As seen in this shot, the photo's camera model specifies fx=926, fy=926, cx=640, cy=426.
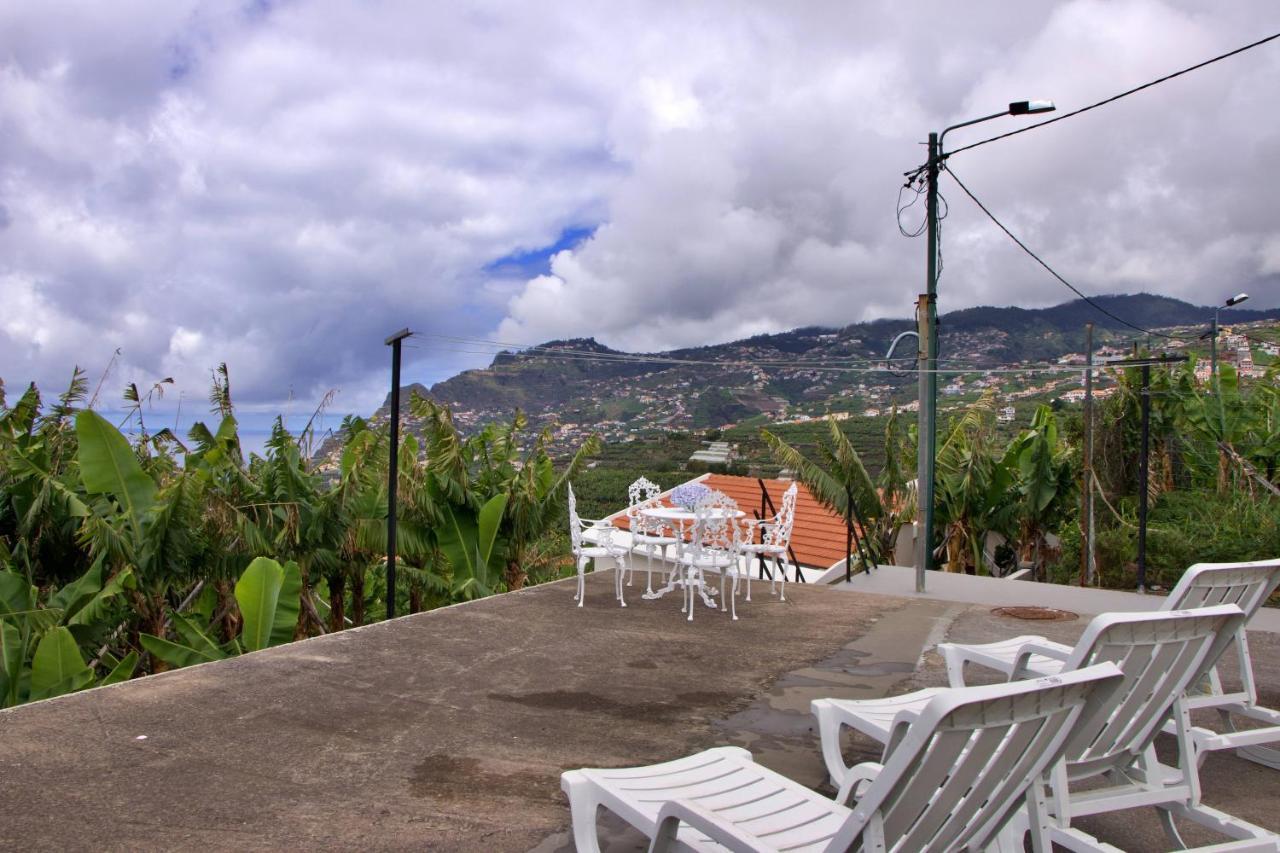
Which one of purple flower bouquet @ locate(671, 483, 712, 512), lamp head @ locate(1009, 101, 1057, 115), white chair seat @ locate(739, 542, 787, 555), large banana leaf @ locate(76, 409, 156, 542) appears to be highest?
lamp head @ locate(1009, 101, 1057, 115)

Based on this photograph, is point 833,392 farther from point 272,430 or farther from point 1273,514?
point 272,430

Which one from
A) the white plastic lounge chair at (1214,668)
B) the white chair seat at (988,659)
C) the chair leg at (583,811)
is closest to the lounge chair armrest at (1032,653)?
the white plastic lounge chair at (1214,668)


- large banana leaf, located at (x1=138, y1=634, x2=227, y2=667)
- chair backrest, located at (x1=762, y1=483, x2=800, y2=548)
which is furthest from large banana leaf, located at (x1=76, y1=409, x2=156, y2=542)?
chair backrest, located at (x1=762, y1=483, x2=800, y2=548)

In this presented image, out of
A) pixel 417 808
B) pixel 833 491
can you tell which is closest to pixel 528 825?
pixel 417 808

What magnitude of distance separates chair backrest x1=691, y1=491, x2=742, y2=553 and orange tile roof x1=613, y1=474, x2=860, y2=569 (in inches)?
245

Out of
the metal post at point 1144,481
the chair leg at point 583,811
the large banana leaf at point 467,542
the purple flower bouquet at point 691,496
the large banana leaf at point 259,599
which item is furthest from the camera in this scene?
the large banana leaf at point 467,542

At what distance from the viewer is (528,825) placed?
11.2 feet

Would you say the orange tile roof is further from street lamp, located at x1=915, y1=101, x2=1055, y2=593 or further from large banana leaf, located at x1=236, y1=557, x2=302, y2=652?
large banana leaf, located at x1=236, y1=557, x2=302, y2=652

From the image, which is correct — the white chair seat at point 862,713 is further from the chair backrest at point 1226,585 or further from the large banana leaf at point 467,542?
the large banana leaf at point 467,542

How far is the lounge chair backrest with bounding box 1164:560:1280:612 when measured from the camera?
11.4ft

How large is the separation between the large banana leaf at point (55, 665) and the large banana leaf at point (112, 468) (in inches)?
71.5

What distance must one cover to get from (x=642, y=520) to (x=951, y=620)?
3751 mm

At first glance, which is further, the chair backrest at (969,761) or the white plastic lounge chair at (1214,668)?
the white plastic lounge chair at (1214,668)

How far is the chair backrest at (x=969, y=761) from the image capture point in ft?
6.11
